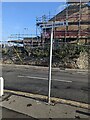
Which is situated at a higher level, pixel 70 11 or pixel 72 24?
pixel 70 11

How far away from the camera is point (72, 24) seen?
1277 inches

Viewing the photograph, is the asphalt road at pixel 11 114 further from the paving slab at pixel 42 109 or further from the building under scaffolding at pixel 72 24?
the building under scaffolding at pixel 72 24

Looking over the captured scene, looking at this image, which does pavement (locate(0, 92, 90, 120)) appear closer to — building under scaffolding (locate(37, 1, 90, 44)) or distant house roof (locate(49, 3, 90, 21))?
building under scaffolding (locate(37, 1, 90, 44))

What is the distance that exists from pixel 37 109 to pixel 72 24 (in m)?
26.0

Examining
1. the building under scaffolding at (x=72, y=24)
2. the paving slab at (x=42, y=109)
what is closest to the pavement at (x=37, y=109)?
the paving slab at (x=42, y=109)

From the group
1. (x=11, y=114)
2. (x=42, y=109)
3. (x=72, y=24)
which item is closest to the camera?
(x=11, y=114)

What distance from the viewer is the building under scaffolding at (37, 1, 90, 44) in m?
31.1

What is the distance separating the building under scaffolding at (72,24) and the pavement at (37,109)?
2244 cm

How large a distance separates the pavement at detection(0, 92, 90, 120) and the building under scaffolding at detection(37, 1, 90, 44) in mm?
22442

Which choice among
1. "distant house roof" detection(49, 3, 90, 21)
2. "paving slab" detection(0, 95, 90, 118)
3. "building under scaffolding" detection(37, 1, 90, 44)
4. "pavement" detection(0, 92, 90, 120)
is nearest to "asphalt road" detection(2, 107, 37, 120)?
"pavement" detection(0, 92, 90, 120)

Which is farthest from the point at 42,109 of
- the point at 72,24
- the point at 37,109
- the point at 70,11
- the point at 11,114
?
the point at 70,11

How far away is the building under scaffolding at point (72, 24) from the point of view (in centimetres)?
3112

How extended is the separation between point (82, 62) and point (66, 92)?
12.0m

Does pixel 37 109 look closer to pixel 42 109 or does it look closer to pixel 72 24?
pixel 42 109
